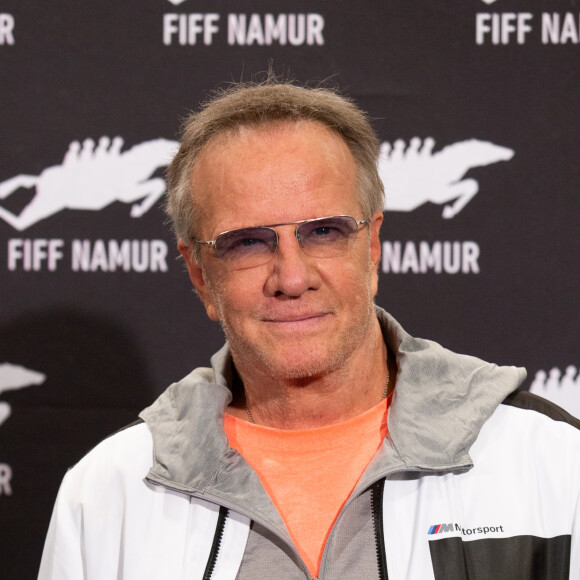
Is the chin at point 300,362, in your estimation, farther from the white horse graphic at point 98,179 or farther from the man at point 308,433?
the white horse graphic at point 98,179

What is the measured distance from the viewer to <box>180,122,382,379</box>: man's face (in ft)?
5.16

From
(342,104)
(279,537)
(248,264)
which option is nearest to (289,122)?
(342,104)

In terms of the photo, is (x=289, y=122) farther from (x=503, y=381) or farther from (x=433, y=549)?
(x=433, y=549)

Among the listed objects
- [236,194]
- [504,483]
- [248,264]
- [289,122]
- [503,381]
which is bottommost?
[504,483]

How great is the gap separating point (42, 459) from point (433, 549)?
1.41 meters

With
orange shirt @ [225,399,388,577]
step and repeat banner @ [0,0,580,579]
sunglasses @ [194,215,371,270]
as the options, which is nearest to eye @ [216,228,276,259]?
sunglasses @ [194,215,371,270]

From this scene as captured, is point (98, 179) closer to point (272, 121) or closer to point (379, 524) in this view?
point (272, 121)

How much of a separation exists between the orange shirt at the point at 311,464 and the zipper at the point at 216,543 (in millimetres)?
104

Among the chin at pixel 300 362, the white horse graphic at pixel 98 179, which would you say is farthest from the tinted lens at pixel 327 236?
the white horse graphic at pixel 98 179

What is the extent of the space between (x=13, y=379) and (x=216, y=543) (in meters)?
1.15

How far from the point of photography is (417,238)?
7.66 ft

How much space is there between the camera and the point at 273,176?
159 cm

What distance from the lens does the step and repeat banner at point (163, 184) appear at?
229 cm

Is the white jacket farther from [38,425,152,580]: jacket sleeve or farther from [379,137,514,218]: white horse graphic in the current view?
[379,137,514,218]: white horse graphic
